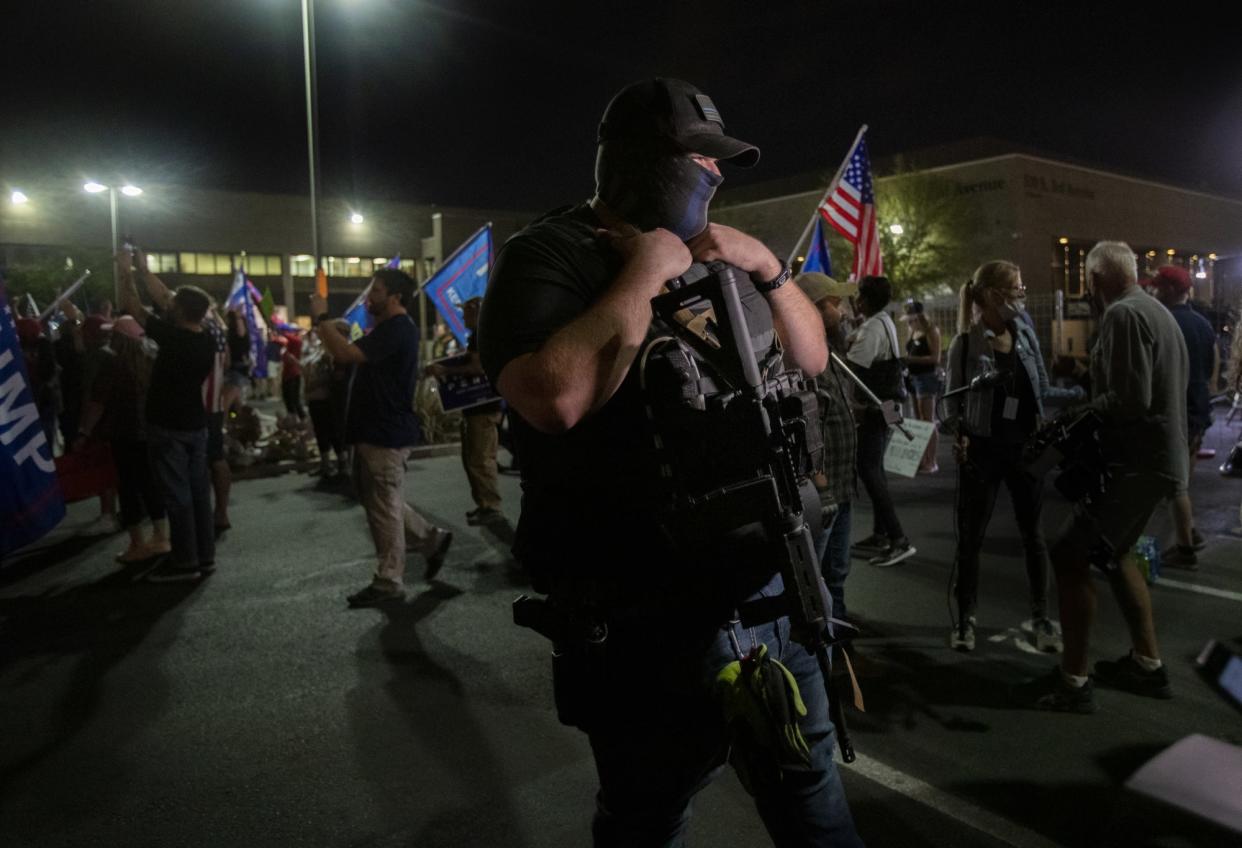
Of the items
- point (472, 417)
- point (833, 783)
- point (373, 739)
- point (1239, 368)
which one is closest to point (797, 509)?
point (833, 783)

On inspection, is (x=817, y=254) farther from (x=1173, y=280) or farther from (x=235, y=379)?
(x=235, y=379)

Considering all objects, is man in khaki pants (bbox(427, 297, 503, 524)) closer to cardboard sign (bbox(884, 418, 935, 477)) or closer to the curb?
the curb

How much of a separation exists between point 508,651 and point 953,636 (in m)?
2.47

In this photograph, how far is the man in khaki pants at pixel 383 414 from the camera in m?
5.87

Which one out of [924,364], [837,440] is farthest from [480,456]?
[924,364]

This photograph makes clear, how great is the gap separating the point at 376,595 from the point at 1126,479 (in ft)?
14.8

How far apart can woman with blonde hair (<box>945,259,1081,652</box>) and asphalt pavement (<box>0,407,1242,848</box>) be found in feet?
0.87

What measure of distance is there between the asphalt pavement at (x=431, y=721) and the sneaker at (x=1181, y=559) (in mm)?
114

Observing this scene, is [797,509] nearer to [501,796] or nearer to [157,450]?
[501,796]

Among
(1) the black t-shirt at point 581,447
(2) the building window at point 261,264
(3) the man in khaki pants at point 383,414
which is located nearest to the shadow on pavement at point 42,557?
(3) the man in khaki pants at point 383,414

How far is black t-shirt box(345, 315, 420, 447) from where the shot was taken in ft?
19.2

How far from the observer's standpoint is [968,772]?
11.2 feet

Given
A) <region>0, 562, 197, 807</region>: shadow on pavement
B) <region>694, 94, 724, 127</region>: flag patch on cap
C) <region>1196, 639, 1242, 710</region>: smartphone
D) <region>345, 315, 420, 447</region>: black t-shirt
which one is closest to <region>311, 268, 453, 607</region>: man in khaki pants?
<region>345, 315, 420, 447</region>: black t-shirt

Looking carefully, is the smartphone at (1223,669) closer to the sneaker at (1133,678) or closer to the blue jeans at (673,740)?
the blue jeans at (673,740)
